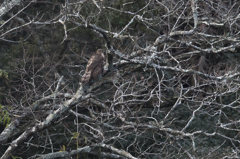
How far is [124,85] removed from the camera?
7359mm

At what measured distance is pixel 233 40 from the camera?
6.62 meters

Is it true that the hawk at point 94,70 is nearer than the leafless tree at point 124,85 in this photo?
Yes

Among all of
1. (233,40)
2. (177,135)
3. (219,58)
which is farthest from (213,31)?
(177,135)

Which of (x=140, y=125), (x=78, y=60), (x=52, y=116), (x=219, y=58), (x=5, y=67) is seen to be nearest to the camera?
(x=52, y=116)

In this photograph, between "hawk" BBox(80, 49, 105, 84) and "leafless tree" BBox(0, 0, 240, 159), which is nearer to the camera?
"hawk" BBox(80, 49, 105, 84)

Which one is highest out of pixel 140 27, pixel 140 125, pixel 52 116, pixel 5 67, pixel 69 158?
pixel 140 27

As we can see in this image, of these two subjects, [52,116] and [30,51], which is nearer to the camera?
[52,116]

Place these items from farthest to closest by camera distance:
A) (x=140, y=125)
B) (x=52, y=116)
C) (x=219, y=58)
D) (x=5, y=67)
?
(x=219, y=58), (x=5, y=67), (x=140, y=125), (x=52, y=116)

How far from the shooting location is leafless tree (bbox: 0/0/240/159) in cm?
632

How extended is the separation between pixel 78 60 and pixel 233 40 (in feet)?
15.5

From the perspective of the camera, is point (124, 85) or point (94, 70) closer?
point (94, 70)

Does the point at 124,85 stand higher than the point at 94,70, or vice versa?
the point at 94,70

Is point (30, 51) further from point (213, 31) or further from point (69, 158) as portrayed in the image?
point (213, 31)

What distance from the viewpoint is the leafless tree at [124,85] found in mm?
6324
